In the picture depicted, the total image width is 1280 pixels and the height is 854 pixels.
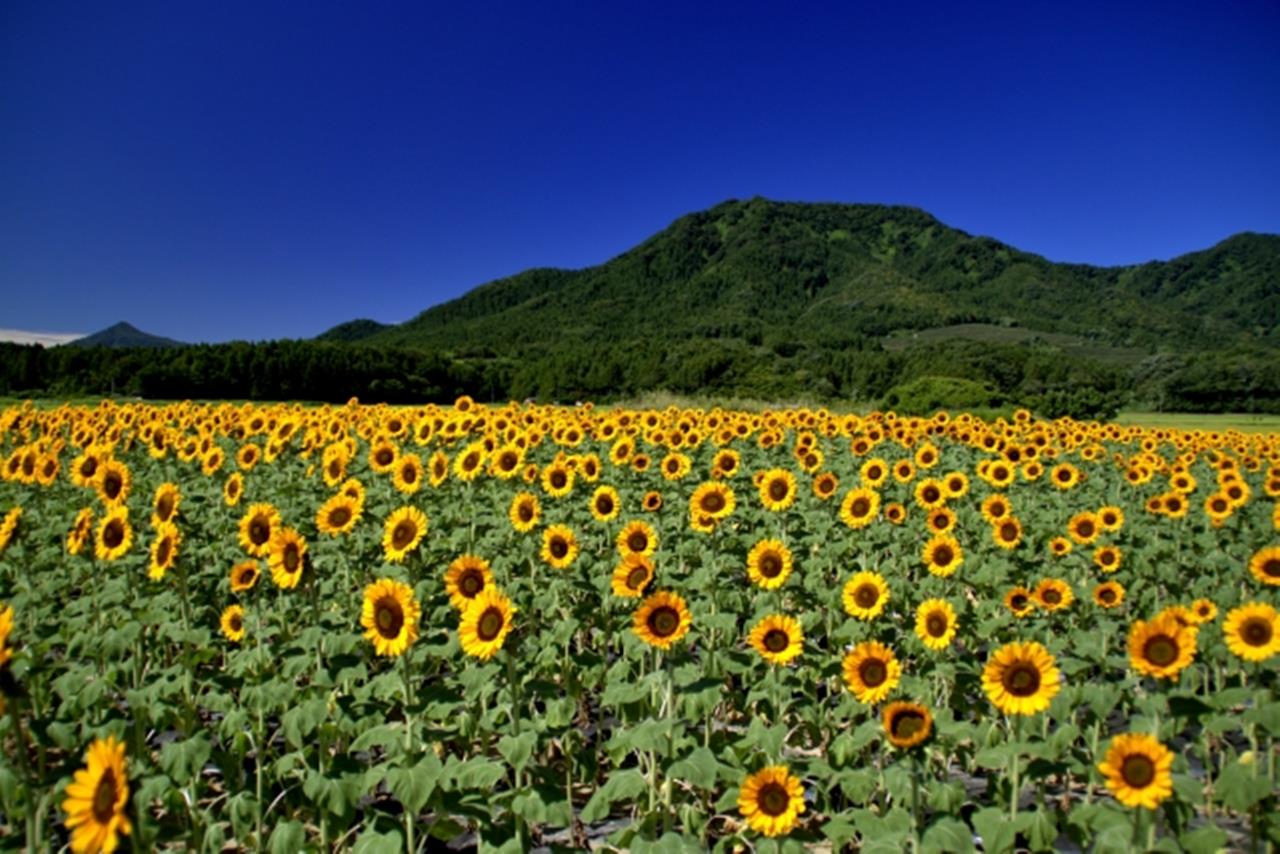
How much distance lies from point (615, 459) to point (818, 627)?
128 inches

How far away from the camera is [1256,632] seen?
3.48 m

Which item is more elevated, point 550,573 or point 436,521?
point 436,521

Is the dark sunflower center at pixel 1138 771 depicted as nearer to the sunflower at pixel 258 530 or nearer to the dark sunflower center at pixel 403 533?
the dark sunflower center at pixel 403 533

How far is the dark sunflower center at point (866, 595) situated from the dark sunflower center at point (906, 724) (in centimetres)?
162

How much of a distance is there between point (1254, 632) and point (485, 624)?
3.78 meters

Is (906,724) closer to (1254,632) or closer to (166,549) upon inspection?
(1254,632)

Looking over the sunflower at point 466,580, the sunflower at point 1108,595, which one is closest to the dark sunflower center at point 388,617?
the sunflower at point 466,580

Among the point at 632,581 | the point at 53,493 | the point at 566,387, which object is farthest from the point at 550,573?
the point at 566,387

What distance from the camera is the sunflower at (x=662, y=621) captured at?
342 cm

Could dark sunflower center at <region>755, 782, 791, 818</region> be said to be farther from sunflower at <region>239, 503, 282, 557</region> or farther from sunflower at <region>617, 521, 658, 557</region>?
sunflower at <region>239, 503, 282, 557</region>

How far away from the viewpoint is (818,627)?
6816 mm

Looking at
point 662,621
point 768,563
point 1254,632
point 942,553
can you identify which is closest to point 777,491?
point 942,553

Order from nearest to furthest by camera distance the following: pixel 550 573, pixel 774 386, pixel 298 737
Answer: pixel 298 737
pixel 550 573
pixel 774 386

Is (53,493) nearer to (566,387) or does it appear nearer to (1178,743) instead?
(1178,743)
